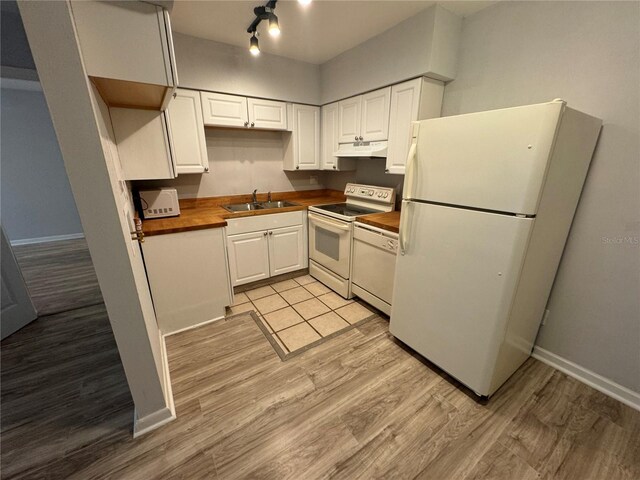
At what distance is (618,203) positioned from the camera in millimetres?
1477

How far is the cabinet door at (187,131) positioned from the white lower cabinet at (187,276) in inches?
31.2

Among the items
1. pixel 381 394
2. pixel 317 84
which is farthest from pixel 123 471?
pixel 317 84

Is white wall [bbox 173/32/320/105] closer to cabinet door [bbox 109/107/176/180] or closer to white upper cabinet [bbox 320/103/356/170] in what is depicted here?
white upper cabinet [bbox 320/103/356/170]

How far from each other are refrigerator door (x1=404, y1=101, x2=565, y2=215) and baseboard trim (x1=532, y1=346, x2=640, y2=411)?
52.7 inches

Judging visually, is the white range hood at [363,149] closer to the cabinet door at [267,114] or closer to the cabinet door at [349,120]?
the cabinet door at [349,120]

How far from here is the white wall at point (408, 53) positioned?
1.92 meters

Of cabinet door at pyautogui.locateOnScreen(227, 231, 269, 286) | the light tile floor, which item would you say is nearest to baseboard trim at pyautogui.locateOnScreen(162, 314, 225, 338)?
the light tile floor

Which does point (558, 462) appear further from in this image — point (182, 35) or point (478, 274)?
point (182, 35)

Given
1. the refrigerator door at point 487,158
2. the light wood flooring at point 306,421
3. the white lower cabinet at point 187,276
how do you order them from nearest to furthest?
the refrigerator door at point 487,158 < the light wood flooring at point 306,421 < the white lower cabinet at point 187,276

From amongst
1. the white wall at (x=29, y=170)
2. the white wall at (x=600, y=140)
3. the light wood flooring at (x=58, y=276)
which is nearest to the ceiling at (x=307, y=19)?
the white wall at (x=600, y=140)

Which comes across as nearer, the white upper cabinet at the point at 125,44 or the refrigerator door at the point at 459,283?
the white upper cabinet at the point at 125,44

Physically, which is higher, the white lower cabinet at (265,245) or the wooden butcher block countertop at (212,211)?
the wooden butcher block countertop at (212,211)

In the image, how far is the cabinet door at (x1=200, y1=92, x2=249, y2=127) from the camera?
8.18ft

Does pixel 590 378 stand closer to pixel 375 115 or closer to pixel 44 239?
pixel 375 115
